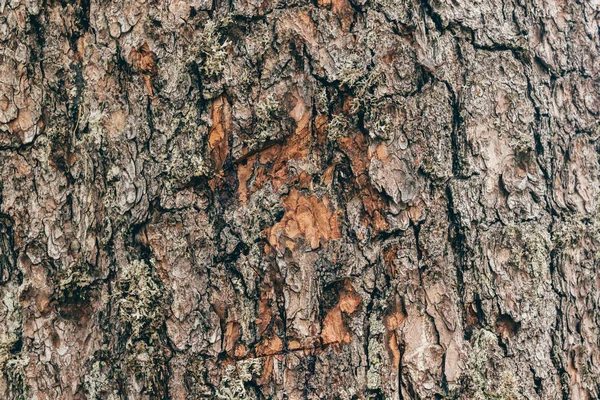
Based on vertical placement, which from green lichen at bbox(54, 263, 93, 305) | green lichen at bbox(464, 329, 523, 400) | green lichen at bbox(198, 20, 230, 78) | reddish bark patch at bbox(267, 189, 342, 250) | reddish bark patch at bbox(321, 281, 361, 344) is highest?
green lichen at bbox(198, 20, 230, 78)

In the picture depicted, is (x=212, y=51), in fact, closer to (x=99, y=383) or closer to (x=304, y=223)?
(x=304, y=223)

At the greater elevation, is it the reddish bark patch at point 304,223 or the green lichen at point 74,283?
the reddish bark patch at point 304,223

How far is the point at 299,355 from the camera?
81.7 inches

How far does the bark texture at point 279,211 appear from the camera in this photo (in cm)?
209

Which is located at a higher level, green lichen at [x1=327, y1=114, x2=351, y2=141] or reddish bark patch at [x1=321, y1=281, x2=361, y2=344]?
green lichen at [x1=327, y1=114, x2=351, y2=141]

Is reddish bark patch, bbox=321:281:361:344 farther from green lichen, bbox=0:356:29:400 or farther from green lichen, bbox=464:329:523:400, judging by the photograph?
green lichen, bbox=0:356:29:400

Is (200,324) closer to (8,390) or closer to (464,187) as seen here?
(8,390)

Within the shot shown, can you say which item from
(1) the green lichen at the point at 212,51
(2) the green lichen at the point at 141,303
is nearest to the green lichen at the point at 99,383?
(2) the green lichen at the point at 141,303

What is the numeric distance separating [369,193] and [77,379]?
1181 millimetres

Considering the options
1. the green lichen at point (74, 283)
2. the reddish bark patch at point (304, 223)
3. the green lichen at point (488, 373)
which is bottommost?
the green lichen at point (488, 373)

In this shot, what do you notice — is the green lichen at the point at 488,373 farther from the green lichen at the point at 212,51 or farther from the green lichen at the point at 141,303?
the green lichen at the point at 212,51

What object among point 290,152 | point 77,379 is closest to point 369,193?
point 290,152

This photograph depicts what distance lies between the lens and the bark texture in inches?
82.3

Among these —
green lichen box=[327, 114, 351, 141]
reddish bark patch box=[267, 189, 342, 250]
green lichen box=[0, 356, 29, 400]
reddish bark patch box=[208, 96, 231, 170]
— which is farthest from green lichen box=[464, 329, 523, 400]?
green lichen box=[0, 356, 29, 400]
